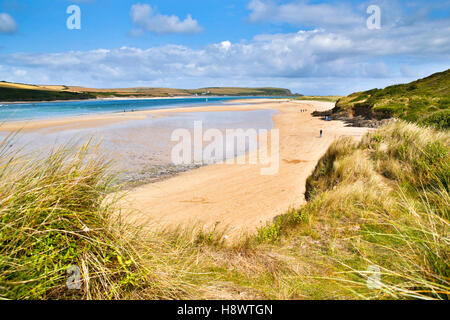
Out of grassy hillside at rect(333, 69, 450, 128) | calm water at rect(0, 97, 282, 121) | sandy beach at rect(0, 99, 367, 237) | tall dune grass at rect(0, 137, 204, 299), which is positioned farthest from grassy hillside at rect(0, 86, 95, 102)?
tall dune grass at rect(0, 137, 204, 299)

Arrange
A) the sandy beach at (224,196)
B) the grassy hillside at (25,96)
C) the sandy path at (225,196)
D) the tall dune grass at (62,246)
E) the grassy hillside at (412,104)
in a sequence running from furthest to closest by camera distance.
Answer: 1. the grassy hillside at (25,96)
2. the grassy hillside at (412,104)
3. the sandy path at (225,196)
4. the sandy beach at (224,196)
5. the tall dune grass at (62,246)

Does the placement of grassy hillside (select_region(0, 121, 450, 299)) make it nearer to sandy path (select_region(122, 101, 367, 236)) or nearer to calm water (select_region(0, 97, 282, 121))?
sandy path (select_region(122, 101, 367, 236))

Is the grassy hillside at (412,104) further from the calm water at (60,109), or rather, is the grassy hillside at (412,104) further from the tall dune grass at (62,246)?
the calm water at (60,109)

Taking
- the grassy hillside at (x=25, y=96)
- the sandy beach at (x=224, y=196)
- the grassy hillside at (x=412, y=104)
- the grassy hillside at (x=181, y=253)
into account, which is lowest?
the sandy beach at (x=224, y=196)

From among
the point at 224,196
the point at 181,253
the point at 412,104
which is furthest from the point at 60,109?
the point at 181,253

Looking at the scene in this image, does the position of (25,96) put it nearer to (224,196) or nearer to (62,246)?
(224,196)

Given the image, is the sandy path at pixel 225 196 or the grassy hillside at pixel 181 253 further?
the sandy path at pixel 225 196

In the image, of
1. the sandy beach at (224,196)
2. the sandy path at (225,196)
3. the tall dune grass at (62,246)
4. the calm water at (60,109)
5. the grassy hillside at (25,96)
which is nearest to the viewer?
the tall dune grass at (62,246)

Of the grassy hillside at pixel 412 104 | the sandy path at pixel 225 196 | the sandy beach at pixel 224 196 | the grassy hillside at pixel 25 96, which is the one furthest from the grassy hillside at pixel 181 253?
the grassy hillside at pixel 25 96

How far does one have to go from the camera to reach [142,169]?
1277cm

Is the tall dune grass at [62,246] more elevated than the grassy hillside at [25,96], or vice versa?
the grassy hillside at [25,96]

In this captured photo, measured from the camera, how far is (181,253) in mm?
3768

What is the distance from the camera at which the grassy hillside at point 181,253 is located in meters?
2.20

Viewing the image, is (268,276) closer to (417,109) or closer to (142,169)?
(142,169)
